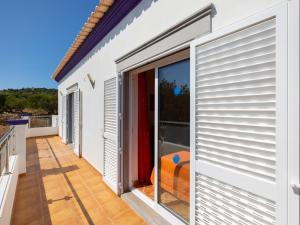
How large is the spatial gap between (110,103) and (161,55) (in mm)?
1859

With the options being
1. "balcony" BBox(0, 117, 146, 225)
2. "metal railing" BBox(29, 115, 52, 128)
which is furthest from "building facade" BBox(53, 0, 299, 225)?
"metal railing" BBox(29, 115, 52, 128)

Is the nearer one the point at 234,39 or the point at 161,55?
the point at 234,39

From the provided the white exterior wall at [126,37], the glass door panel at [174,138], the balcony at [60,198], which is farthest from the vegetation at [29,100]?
the glass door panel at [174,138]

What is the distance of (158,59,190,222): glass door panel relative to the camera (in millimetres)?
2617

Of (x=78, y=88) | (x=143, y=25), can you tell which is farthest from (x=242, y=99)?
(x=78, y=88)

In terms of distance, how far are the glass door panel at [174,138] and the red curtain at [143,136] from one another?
2.89 ft

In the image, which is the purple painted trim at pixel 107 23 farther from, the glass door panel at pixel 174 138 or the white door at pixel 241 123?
the white door at pixel 241 123

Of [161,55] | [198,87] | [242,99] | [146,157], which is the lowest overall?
[146,157]

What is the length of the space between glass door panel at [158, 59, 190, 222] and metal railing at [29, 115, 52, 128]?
39.0ft

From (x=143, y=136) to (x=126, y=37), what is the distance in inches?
74.2

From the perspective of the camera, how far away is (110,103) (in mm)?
4156

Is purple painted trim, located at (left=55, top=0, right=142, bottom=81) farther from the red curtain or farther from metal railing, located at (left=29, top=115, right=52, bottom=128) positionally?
metal railing, located at (left=29, top=115, right=52, bottom=128)

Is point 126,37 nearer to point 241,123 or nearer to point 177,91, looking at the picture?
point 177,91

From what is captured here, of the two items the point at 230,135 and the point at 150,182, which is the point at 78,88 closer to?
the point at 150,182
